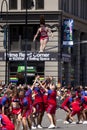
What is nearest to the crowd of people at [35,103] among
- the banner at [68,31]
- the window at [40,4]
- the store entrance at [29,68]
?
the store entrance at [29,68]

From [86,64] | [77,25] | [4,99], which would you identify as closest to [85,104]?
[4,99]

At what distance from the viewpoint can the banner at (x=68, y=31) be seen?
57844 mm

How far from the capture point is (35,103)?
25.8 m

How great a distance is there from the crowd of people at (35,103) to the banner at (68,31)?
28166 millimetres

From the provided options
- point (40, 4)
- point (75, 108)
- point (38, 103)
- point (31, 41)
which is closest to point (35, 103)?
point (38, 103)

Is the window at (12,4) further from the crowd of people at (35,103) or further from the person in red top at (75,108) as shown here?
the person in red top at (75,108)

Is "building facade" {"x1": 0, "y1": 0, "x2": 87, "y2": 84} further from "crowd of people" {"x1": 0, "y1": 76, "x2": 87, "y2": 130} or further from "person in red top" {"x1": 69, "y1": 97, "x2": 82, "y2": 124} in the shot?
"person in red top" {"x1": 69, "y1": 97, "x2": 82, "y2": 124}

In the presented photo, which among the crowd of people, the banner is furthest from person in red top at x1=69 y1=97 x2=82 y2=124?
the banner

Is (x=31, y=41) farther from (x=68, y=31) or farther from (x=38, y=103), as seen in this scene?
(x=38, y=103)

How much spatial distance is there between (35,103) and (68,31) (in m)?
33.5

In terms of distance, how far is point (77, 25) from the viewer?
211 feet

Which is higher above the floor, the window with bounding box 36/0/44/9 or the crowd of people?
the window with bounding box 36/0/44/9

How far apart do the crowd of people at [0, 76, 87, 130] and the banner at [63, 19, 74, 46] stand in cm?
2817

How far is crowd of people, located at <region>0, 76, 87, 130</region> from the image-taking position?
804 inches
